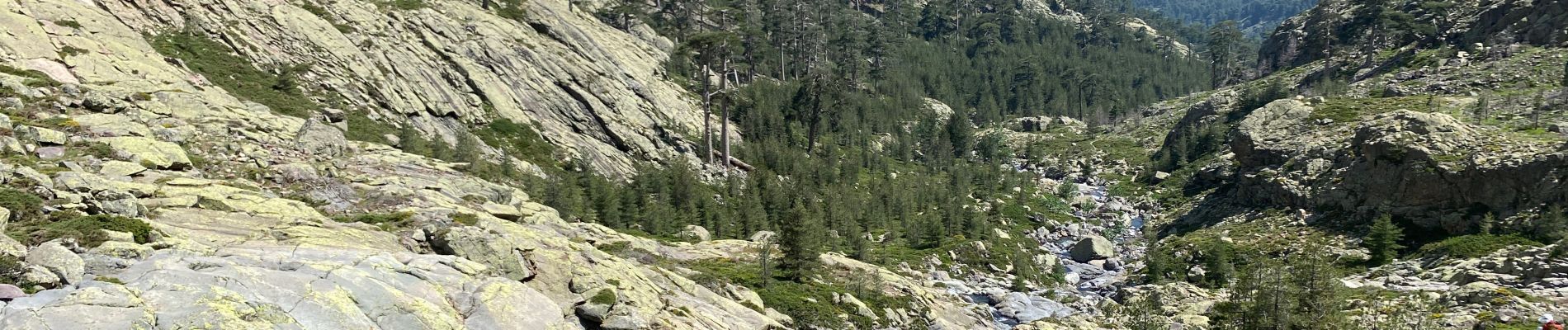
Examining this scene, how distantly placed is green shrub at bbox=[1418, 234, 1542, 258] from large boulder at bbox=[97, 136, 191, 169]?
54.7 metres

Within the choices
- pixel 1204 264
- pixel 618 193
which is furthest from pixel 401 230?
pixel 1204 264

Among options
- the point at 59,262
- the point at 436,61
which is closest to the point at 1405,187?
the point at 59,262

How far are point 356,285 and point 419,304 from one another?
129cm

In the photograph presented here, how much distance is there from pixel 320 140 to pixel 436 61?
90.1 ft

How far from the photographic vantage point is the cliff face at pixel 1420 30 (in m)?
84.1

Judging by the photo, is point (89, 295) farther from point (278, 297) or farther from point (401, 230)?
point (401, 230)

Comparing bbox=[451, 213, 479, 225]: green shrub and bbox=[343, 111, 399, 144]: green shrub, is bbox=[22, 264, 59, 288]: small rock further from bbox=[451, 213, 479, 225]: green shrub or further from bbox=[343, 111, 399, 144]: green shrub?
bbox=[343, 111, 399, 144]: green shrub

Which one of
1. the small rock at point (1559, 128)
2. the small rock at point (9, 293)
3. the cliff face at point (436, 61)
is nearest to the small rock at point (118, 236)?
the small rock at point (9, 293)

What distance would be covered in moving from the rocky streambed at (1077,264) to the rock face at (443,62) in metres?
28.9

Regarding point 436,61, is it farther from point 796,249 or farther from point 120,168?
point 796,249

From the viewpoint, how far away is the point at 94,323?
12.0 metres

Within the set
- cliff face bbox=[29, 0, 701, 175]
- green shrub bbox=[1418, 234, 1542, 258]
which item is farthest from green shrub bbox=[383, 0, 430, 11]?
green shrub bbox=[1418, 234, 1542, 258]

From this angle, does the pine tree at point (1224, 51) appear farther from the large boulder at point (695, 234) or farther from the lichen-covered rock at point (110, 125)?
the lichen-covered rock at point (110, 125)

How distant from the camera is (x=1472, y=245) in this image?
39.1 meters
